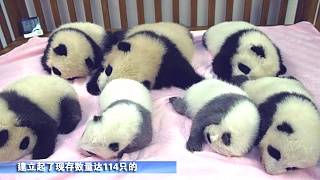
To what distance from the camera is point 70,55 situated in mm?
1550

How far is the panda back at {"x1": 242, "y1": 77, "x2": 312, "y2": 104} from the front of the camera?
1.24 m

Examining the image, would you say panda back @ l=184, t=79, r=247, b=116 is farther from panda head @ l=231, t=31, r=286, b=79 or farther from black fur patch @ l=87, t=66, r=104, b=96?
black fur patch @ l=87, t=66, r=104, b=96

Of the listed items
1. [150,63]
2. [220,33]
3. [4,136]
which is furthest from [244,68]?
[4,136]

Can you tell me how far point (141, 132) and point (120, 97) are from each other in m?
0.20

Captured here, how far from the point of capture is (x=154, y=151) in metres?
1.17

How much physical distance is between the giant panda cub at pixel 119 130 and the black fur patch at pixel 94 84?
0.30m

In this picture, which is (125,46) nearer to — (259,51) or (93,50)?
(93,50)

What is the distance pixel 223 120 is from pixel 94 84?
0.70 metres

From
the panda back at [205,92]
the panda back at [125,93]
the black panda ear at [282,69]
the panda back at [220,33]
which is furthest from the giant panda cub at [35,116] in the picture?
the black panda ear at [282,69]

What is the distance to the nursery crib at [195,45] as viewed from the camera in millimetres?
1093

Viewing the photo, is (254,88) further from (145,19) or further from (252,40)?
(145,19)

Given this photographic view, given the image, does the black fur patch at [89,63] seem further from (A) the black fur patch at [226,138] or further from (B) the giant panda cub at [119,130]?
(A) the black fur patch at [226,138]

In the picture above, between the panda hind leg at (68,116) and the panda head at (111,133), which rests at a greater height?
the panda head at (111,133)

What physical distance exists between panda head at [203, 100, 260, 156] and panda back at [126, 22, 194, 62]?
590 mm
